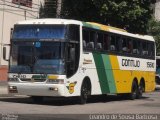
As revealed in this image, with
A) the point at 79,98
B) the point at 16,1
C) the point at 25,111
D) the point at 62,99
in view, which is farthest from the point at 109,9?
the point at 25,111

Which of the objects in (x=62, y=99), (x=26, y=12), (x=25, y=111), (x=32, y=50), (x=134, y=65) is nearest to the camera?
(x=25, y=111)

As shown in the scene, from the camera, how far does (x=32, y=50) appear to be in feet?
68.4

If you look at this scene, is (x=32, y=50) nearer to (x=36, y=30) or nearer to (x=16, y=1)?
(x=36, y=30)

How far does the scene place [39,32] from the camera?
69.3 ft

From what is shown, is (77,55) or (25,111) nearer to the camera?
(25,111)

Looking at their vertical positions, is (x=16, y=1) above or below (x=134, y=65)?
above

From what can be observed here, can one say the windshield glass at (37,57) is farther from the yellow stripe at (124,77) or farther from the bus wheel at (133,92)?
the bus wheel at (133,92)

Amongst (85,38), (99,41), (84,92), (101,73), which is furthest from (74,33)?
(101,73)

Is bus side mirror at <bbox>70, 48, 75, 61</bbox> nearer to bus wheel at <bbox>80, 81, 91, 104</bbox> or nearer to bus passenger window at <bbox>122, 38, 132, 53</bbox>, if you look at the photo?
bus wheel at <bbox>80, 81, 91, 104</bbox>

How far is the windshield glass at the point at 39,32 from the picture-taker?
20.9m

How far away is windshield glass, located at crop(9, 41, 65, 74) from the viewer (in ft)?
67.3

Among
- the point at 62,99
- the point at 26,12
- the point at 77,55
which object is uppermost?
the point at 26,12

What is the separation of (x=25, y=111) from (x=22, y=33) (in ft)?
14.4

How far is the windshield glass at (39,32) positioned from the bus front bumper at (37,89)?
181cm
